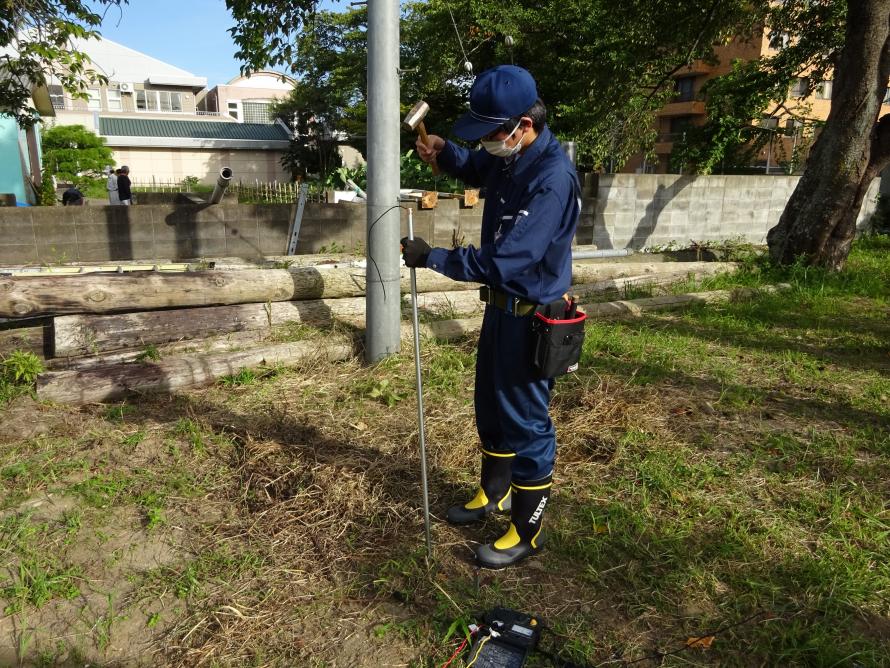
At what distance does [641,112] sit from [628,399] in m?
8.06

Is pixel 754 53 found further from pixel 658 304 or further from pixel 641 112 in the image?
pixel 658 304

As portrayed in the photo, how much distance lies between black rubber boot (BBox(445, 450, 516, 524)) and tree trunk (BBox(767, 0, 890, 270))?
25.4 ft

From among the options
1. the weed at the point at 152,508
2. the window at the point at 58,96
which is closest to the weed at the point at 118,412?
the weed at the point at 152,508

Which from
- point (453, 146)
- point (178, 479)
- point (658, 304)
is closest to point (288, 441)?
point (178, 479)

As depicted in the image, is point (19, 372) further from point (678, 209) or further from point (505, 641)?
point (678, 209)

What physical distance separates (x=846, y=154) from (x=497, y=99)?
26.2 feet

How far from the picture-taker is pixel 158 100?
40281 millimetres

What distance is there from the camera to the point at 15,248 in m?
7.86

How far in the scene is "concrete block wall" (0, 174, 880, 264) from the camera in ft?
26.3

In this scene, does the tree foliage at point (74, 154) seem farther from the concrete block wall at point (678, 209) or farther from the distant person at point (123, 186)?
the concrete block wall at point (678, 209)

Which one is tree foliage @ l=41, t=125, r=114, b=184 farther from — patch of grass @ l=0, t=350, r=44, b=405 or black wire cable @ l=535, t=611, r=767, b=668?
black wire cable @ l=535, t=611, r=767, b=668

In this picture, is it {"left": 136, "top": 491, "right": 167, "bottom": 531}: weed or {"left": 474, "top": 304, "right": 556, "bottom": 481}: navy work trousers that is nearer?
{"left": 474, "top": 304, "right": 556, "bottom": 481}: navy work trousers

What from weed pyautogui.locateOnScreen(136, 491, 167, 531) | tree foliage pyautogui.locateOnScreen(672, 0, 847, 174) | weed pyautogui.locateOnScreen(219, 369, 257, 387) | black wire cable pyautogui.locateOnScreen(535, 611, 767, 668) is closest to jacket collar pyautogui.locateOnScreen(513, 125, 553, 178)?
black wire cable pyautogui.locateOnScreen(535, 611, 767, 668)

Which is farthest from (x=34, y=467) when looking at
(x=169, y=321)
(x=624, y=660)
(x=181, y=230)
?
(x=181, y=230)
